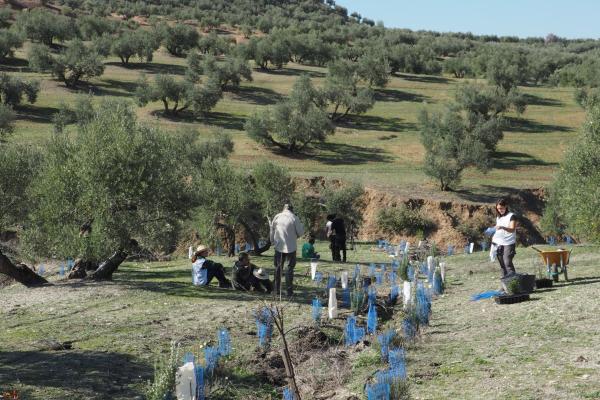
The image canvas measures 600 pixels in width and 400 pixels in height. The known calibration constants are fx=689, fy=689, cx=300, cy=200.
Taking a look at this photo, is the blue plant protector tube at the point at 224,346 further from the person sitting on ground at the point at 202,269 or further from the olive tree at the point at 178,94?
the olive tree at the point at 178,94

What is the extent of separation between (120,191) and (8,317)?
5.08m

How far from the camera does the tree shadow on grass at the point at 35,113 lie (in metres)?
60.8

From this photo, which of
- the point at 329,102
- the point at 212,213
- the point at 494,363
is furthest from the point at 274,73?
the point at 494,363

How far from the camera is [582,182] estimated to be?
74.0 ft

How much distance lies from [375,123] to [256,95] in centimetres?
1495

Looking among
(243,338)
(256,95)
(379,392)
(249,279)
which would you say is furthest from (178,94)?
(379,392)

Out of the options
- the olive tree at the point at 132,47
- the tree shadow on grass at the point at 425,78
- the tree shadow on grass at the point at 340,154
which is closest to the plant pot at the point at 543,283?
the tree shadow on grass at the point at 340,154

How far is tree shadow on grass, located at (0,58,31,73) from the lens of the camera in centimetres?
7734

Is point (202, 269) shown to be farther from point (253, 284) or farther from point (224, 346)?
point (224, 346)

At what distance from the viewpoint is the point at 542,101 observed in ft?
266

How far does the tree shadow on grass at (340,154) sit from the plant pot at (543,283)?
38.9 m

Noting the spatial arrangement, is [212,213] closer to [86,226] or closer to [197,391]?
[86,226]

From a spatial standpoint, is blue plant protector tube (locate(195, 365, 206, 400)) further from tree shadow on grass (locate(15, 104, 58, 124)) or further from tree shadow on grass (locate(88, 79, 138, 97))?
tree shadow on grass (locate(88, 79, 138, 97))

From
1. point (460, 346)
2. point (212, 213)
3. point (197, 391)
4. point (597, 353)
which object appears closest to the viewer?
point (197, 391)
